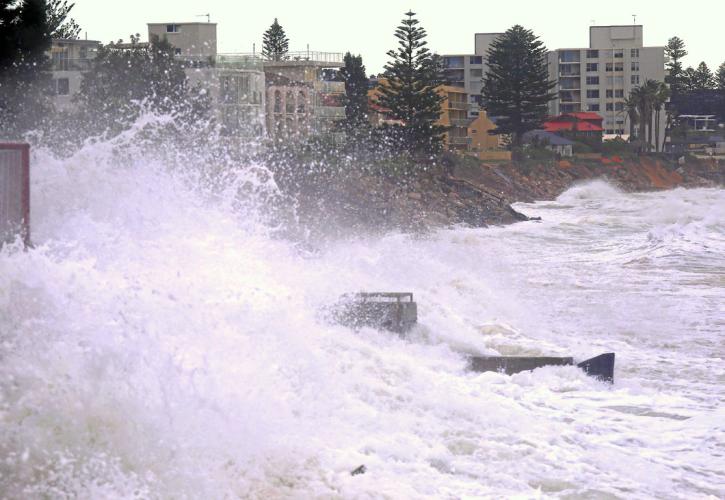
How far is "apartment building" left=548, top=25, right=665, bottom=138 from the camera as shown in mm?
110125

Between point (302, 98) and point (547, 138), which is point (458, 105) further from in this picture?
point (302, 98)

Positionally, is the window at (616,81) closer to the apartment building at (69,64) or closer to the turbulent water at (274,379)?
the apartment building at (69,64)

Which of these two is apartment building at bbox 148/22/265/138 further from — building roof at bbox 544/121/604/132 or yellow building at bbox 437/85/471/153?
building roof at bbox 544/121/604/132

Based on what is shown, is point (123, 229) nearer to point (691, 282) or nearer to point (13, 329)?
point (13, 329)

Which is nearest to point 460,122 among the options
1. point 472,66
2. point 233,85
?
point 472,66

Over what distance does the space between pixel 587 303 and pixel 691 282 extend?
4992 mm

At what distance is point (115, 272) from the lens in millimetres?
10945

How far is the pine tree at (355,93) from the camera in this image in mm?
61125

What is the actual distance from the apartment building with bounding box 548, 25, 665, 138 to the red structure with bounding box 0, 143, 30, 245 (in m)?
99.6

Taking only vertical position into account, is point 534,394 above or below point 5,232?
below

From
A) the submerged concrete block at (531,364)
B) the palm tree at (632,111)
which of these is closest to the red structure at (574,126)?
the palm tree at (632,111)

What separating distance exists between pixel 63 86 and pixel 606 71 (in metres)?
71.6

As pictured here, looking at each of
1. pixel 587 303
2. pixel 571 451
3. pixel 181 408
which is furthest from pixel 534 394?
pixel 587 303

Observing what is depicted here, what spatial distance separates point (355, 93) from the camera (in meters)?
66.2
